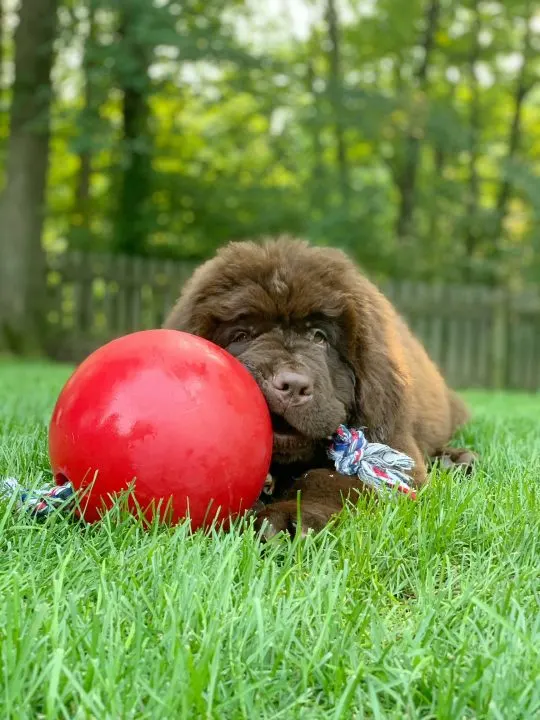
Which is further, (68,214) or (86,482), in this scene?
(68,214)

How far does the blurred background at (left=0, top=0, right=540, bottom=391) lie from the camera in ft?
39.0

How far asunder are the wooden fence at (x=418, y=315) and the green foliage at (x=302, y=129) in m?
1.74

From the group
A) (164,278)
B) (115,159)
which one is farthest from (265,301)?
(115,159)

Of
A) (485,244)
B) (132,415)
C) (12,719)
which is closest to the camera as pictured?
(12,719)

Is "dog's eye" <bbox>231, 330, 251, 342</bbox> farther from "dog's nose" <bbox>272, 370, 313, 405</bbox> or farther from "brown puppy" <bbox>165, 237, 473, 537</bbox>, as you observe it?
"dog's nose" <bbox>272, 370, 313, 405</bbox>

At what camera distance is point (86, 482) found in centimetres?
246

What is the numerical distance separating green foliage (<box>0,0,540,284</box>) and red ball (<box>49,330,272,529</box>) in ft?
28.8

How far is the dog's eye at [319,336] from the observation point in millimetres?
3170

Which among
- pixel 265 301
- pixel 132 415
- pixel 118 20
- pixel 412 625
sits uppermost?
pixel 118 20

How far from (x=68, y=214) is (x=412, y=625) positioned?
1654 centimetres

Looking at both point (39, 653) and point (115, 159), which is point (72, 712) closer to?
point (39, 653)

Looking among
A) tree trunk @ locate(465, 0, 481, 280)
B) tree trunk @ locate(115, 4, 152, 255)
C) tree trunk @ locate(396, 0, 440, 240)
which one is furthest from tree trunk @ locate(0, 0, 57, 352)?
tree trunk @ locate(465, 0, 481, 280)

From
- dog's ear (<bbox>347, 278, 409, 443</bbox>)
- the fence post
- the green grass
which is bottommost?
the fence post

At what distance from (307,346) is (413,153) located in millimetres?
12699
